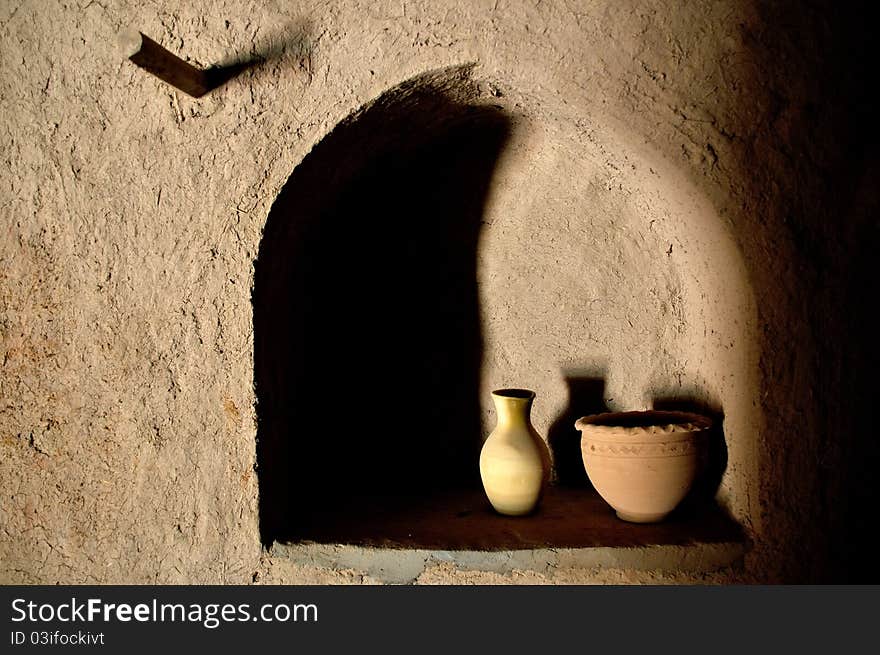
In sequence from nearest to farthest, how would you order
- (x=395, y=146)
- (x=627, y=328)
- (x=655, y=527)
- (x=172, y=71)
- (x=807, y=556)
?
1. (x=172, y=71)
2. (x=807, y=556)
3. (x=655, y=527)
4. (x=395, y=146)
5. (x=627, y=328)

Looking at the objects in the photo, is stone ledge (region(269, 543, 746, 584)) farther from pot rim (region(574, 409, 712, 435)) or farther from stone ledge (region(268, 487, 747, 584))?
pot rim (region(574, 409, 712, 435))

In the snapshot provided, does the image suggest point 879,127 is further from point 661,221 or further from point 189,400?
point 189,400

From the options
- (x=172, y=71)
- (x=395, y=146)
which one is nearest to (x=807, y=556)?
(x=395, y=146)

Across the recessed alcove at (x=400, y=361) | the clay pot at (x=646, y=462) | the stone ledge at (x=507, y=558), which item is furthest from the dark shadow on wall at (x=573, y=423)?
the stone ledge at (x=507, y=558)

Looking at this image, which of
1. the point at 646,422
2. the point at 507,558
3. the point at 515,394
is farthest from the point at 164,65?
the point at 646,422

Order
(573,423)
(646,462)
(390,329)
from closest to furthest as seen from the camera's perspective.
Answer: (646,462) → (573,423) → (390,329)

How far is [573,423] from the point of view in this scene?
6.75 ft

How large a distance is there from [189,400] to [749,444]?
1335 millimetres

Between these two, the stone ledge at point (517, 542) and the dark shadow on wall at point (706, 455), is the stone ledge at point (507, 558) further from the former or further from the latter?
the dark shadow on wall at point (706, 455)

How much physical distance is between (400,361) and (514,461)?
58 cm

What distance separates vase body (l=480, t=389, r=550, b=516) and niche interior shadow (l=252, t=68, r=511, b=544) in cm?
35

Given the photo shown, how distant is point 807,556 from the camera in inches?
60.4

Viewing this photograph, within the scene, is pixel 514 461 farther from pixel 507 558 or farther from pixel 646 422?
pixel 646 422

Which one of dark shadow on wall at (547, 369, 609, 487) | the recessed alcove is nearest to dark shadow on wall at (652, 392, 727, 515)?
the recessed alcove
